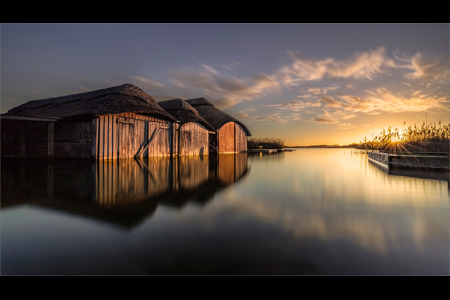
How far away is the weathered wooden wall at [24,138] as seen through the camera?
18.5 metres

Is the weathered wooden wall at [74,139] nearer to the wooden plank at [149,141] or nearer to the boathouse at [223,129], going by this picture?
the wooden plank at [149,141]

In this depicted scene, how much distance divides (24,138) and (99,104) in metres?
8.38

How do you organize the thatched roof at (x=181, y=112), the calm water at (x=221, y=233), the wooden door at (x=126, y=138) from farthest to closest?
1. the thatched roof at (x=181, y=112)
2. the wooden door at (x=126, y=138)
3. the calm water at (x=221, y=233)

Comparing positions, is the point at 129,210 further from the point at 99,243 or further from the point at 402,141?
the point at 402,141

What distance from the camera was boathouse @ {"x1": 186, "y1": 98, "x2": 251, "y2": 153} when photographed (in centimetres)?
2873

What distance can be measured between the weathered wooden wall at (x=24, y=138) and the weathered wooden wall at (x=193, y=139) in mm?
10855

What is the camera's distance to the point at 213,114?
32.0m

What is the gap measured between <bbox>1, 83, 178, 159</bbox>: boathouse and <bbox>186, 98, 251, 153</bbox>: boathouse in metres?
8.34

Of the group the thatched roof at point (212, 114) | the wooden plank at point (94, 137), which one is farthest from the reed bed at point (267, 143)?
the wooden plank at point (94, 137)

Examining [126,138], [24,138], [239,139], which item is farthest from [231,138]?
[24,138]

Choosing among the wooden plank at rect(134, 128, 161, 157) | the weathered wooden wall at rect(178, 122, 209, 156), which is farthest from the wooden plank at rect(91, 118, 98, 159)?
the weathered wooden wall at rect(178, 122, 209, 156)

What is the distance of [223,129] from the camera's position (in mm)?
29547
